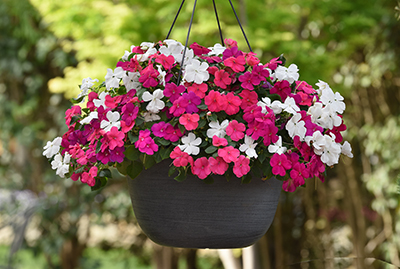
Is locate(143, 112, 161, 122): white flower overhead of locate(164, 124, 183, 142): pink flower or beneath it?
overhead

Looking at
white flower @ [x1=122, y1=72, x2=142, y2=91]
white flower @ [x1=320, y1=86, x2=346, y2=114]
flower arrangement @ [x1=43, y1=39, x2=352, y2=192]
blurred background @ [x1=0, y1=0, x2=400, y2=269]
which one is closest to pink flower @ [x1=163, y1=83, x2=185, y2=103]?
flower arrangement @ [x1=43, y1=39, x2=352, y2=192]

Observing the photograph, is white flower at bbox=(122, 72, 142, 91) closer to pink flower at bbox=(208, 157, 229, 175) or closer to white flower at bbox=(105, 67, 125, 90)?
white flower at bbox=(105, 67, 125, 90)

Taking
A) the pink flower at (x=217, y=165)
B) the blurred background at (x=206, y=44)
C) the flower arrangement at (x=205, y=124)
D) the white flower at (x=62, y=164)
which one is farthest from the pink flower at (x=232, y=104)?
the blurred background at (x=206, y=44)

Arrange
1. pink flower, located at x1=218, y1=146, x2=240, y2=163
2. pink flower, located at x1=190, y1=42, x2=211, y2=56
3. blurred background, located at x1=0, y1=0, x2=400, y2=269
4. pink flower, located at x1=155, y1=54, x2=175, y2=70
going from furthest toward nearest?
blurred background, located at x1=0, y1=0, x2=400, y2=269 → pink flower, located at x1=190, y1=42, x2=211, y2=56 → pink flower, located at x1=155, y1=54, x2=175, y2=70 → pink flower, located at x1=218, y1=146, x2=240, y2=163

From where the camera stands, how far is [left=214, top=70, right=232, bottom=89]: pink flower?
819 millimetres

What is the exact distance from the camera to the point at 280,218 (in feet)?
11.4

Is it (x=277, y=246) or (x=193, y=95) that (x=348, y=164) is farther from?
(x=193, y=95)

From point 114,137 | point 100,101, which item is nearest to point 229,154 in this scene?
point 114,137

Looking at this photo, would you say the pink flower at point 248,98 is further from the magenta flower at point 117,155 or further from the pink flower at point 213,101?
the magenta flower at point 117,155

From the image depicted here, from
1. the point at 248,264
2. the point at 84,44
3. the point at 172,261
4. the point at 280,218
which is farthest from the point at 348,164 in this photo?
the point at 84,44

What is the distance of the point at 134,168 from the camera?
0.82 meters

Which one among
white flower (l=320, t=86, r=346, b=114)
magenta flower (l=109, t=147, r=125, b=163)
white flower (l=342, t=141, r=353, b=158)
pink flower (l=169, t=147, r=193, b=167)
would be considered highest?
white flower (l=320, t=86, r=346, b=114)

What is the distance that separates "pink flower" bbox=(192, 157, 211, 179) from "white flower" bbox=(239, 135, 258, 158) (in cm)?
8

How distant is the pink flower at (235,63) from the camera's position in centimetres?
82
